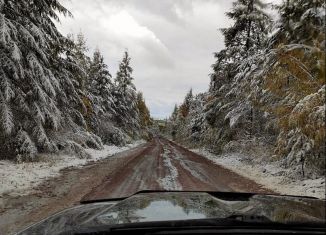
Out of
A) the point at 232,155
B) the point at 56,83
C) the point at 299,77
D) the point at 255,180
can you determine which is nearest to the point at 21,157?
the point at 56,83

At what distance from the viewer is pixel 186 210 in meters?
2.73

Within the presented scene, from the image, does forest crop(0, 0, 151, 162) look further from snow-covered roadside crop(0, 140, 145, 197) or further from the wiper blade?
the wiper blade

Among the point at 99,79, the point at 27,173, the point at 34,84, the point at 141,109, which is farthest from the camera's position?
the point at 141,109

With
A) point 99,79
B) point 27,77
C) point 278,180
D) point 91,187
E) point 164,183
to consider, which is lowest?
point 91,187

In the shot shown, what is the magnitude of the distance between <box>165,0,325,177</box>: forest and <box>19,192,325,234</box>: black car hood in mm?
5780

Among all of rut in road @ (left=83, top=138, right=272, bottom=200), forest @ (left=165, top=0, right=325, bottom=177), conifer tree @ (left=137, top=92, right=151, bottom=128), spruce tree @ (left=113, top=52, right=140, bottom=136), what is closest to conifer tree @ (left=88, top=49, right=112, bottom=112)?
spruce tree @ (left=113, top=52, right=140, bottom=136)

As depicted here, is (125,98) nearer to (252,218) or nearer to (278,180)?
(278,180)

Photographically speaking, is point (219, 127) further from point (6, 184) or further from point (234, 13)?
point (6, 184)

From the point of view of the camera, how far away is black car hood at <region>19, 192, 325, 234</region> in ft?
8.00

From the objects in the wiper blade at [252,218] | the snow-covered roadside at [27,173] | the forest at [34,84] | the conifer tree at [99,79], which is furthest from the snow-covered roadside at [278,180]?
the conifer tree at [99,79]

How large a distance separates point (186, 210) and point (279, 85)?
34.0 feet

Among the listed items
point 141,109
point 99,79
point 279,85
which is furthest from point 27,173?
point 141,109

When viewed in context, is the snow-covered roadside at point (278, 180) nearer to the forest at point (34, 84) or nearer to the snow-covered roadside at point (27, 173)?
the snow-covered roadside at point (27, 173)

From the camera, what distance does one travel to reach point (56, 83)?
2016 centimetres
